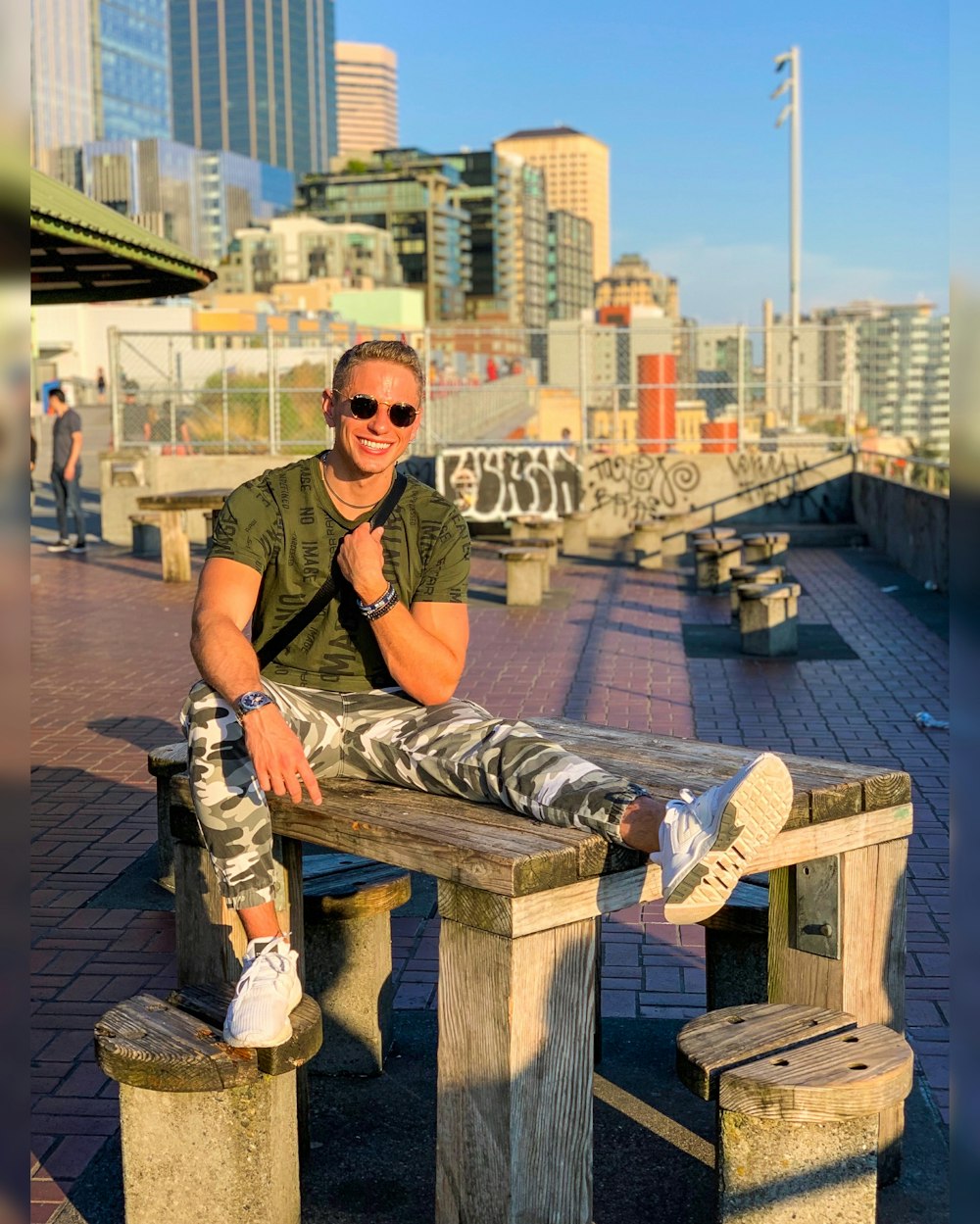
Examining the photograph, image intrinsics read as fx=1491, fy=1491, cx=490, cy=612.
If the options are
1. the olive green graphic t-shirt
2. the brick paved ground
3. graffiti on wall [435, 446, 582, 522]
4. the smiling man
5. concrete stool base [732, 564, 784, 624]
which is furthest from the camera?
graffiti on wall [435, 446, 582, 522]

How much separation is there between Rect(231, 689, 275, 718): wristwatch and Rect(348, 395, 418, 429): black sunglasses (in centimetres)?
78

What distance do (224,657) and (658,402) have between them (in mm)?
21778

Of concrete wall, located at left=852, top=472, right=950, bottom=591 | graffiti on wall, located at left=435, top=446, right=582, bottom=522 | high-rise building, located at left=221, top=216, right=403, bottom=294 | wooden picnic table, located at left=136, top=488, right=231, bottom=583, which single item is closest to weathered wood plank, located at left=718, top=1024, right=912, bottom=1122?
concrete wall, located at left=852, top=472, right=950, bottom=591

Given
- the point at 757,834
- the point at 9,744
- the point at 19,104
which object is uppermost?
the point at 19,104

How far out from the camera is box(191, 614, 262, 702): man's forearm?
3289 millimetres

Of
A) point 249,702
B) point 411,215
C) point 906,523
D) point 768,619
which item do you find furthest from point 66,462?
point 411,215

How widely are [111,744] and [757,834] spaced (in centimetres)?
603

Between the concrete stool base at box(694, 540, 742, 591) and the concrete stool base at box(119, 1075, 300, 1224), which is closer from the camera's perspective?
the concrete stool base at box(119, 1075, 300, 1224)

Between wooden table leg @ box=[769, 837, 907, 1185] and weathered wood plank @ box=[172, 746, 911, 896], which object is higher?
weathered wood plank @ box=[172, 746, 911, 896]

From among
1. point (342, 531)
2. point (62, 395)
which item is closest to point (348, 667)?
point (342, 531)

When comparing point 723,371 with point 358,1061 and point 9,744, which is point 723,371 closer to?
point 358,1061

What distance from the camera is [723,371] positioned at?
24.5 m

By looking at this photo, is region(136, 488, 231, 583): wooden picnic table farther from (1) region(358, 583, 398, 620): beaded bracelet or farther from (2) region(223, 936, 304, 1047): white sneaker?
(2) region(223, 936, 304, 1047): white sneaker

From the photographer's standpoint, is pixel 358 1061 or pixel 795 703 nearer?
pixel 358 1061
